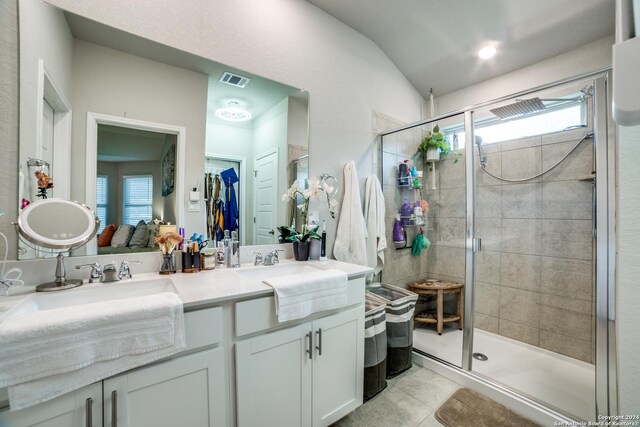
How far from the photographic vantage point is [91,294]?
1132mm

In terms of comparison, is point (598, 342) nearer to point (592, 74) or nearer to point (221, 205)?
point (592, 74)

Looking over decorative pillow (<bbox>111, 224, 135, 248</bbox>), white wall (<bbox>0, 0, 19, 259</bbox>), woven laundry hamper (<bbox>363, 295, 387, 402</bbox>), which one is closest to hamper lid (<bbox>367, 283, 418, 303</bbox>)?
A: woven laundry hamper (<bbox>363, 295, 387, 402</bbox>)

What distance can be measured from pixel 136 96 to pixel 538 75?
10.2 feet

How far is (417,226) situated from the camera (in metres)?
2.79

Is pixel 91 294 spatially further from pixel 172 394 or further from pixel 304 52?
pixel 304 52

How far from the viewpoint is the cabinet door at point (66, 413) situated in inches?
29.4

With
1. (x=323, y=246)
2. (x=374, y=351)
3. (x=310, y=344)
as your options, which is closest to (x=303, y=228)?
(x=323, y=246)

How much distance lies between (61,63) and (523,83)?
3.33 meters

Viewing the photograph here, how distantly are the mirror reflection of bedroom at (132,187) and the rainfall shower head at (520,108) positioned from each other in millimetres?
2355

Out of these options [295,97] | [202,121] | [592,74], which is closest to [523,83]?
[592,74]

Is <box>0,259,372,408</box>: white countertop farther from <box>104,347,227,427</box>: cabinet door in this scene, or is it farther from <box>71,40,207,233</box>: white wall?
<box>71,40,207,233</box>: white wall

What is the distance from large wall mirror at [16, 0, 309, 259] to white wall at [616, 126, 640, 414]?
1.67m

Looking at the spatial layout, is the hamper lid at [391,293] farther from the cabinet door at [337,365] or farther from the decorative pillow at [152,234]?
the decorative pillow at [152,234]

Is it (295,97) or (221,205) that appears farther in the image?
(295,97)
